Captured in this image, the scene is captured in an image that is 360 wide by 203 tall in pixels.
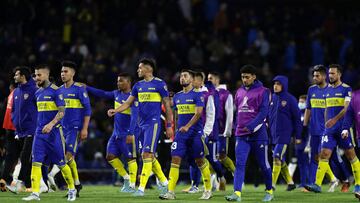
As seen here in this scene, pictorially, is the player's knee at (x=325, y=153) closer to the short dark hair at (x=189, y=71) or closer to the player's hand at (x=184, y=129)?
the player's hand at (x=184, y=129)

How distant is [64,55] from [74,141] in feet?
43.7

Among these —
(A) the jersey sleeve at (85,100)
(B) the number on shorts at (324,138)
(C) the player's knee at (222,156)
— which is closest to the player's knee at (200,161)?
(A) the jersey sleeve at (85,100)

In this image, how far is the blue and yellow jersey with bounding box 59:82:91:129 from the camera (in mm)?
19688

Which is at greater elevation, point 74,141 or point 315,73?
point 315,73

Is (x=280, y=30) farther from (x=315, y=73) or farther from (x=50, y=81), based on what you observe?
(x=50, y=81)

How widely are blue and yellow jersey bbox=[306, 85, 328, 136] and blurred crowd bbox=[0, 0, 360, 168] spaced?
389 inches

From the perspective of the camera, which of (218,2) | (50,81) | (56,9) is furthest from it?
(218,2)

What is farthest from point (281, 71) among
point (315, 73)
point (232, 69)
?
point (315, 73)

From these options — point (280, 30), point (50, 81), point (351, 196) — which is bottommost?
point (351, 196)

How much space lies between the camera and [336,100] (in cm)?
1942

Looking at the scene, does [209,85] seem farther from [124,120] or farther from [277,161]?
[277,161]

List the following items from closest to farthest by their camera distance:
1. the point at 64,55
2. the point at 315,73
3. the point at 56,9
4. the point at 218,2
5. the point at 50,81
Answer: the point at 50,81, the point at 315,73, the point at 64,55, the point at 56,9, the point at 218,2

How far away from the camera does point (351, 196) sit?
64.8ft

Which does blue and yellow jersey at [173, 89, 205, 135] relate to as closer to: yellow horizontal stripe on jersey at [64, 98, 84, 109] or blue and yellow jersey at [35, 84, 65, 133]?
yellow horizontal stripe on jersey at [64, 98, 84, 109]
